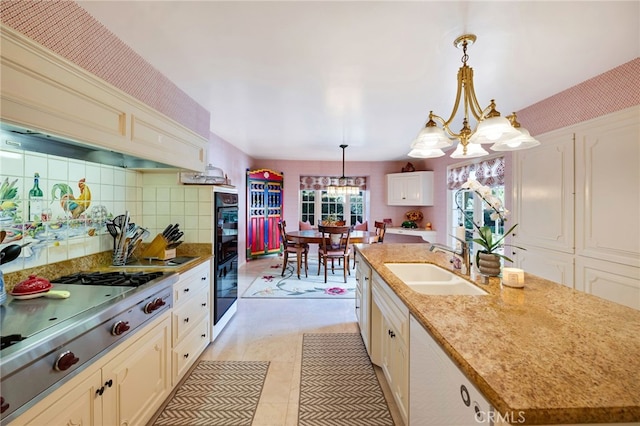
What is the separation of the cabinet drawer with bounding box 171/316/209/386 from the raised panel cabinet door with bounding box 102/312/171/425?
0.31 ft

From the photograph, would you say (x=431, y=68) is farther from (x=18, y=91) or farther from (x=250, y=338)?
(x=250, y=338)

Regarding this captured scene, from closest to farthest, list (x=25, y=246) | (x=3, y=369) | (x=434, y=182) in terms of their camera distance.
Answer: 1. (x=3, y=369)
2. (x=25, y=246)
3. (x=434, y=182)

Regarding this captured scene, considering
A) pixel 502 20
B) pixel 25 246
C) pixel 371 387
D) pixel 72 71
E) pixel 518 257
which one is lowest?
pixel 371 387

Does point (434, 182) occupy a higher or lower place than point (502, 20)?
lower

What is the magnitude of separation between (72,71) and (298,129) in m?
2.69

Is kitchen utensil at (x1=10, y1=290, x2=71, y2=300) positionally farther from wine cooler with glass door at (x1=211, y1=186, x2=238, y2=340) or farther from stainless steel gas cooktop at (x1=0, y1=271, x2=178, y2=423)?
wine cooler with glass door at (x1=211, y1=186, x2=238, y2=340)

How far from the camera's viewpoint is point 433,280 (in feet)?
6.35

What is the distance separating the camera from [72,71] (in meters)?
1.17

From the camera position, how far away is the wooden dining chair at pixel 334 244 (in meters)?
4.25

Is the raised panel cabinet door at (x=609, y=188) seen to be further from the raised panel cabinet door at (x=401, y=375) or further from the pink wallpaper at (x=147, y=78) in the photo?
the raised panel cabinet door at (x=401, y=375)

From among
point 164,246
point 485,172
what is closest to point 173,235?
point 164,246

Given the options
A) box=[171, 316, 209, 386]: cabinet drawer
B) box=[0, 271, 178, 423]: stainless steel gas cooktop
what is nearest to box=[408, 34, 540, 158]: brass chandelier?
box=[0, 271, 178, 423]: stainless steel gas cooktop

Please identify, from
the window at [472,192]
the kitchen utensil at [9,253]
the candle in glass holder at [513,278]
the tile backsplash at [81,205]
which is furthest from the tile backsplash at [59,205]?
the window at [472,192]

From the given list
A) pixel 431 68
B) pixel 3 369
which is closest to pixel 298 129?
pixel 431 68
